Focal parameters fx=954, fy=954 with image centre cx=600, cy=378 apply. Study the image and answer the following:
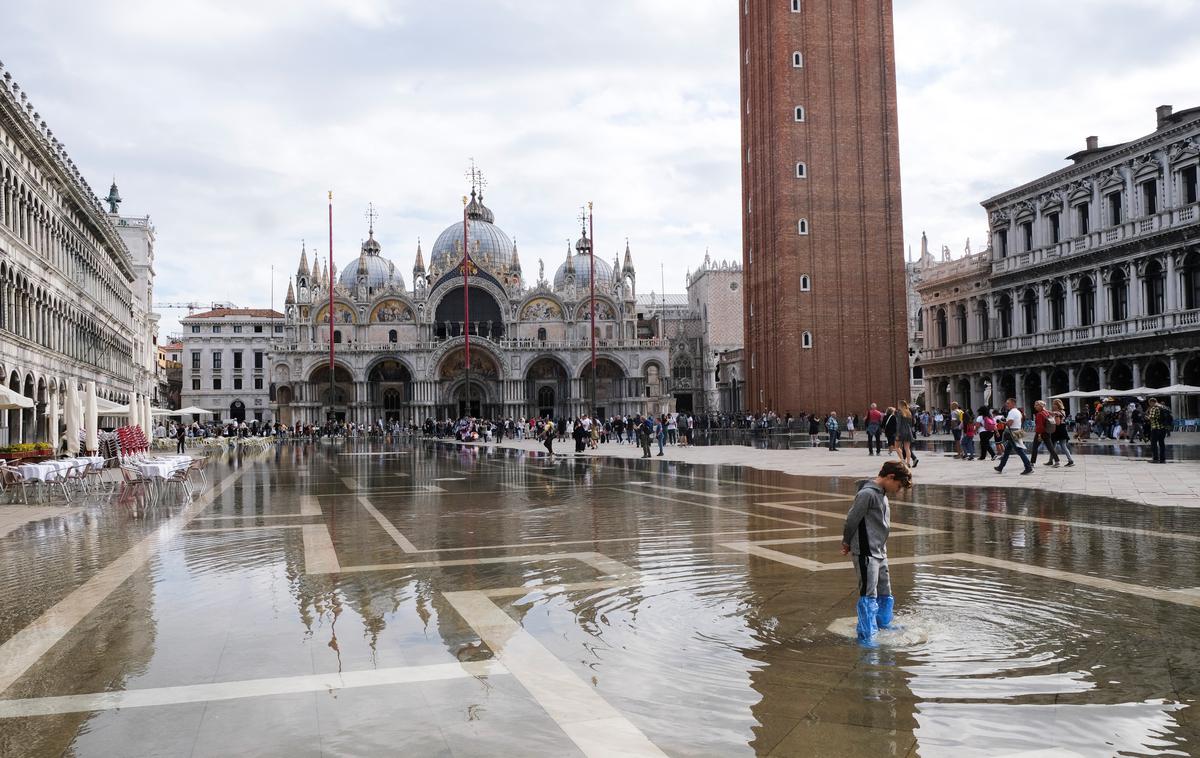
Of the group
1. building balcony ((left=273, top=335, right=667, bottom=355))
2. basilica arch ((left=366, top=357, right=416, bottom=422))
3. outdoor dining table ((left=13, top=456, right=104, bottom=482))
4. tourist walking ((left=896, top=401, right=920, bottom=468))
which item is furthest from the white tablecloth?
basilica arch ((left=366, top=357, right=416, bottom=422))

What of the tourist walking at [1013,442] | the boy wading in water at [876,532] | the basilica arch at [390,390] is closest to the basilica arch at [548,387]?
the basilica arch at [390,390]

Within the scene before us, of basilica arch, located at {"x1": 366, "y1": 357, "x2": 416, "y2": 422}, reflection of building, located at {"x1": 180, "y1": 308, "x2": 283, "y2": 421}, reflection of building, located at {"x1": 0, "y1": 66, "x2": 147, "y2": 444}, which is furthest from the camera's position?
reflection of building, located at {"x1": 180, "y1": 308, "x2": 283, "y2": 421}

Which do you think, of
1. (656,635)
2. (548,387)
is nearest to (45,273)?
(656,635)

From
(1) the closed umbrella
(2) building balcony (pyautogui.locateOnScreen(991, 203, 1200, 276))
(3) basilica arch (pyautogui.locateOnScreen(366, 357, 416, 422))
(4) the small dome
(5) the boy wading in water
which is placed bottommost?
(5) the boy wading in water

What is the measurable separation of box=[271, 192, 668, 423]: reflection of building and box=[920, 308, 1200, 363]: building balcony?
27573 mm

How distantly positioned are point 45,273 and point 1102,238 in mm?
42502

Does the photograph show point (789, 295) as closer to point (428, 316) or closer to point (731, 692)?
point (428, 316)

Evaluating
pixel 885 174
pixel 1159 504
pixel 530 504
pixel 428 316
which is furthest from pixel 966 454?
pixel 428 316

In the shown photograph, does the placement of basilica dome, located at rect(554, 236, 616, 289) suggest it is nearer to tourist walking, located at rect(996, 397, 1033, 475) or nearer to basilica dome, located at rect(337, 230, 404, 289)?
basilica dome, located at rect(337, 230, 404, 289)

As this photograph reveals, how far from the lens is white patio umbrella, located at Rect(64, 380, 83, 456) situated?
74.1 ft

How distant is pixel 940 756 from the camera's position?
4.07m

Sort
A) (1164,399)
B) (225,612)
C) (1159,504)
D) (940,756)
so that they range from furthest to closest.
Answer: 1. (1164,399)
2. (1159,504)
3. (225,612)
4. (940,756)

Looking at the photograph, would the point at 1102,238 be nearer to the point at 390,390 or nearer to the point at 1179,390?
the point at 1179,390

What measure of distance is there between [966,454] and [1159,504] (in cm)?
1096
